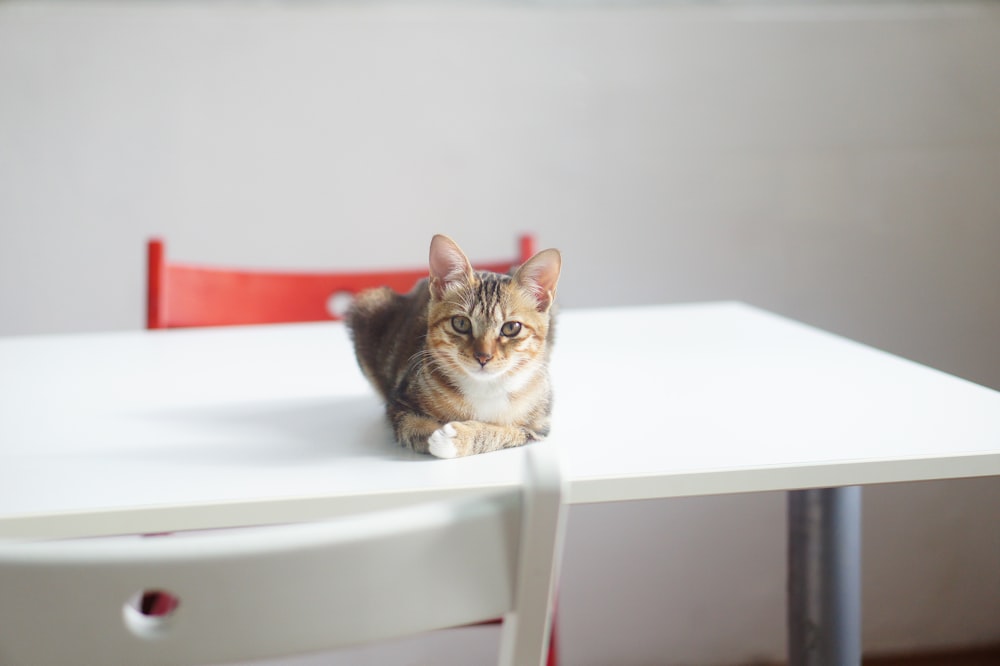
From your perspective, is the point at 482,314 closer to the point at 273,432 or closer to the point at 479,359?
the point at 479,359

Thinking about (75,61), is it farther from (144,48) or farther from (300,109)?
(300,109)

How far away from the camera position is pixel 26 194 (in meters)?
1.88

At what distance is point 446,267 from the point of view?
0.82 m

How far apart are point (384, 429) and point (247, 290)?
716 mm

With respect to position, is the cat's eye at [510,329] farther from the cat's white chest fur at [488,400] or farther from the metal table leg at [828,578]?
the metal table leg at [828,578]

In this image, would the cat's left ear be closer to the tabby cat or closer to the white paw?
the tabby cat

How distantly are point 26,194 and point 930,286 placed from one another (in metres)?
1.91

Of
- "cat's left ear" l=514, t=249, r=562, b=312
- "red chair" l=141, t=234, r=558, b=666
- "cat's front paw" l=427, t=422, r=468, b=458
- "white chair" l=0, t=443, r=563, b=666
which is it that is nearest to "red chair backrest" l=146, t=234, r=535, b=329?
"red chair" l=141, t=234, r=558, b=666

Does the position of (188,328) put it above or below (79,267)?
below

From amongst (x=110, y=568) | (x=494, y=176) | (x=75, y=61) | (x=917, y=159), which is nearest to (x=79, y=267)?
(x=75, y=61)

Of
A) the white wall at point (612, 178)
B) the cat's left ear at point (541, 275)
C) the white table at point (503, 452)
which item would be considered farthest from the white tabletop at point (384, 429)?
the white wall at point (612, 178)

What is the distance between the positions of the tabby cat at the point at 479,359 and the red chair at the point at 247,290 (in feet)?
2.00

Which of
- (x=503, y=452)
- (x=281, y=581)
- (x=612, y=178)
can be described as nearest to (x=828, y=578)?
(x=503, y=452)

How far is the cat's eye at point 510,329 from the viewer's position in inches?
32.4
